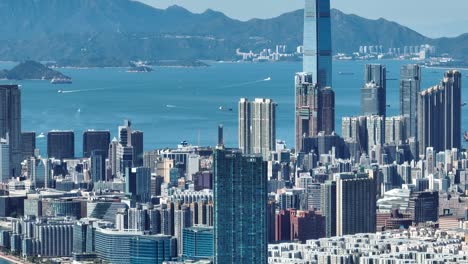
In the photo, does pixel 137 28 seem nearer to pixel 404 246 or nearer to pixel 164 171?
pixel 164 171

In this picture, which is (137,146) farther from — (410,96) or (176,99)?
(176,99)

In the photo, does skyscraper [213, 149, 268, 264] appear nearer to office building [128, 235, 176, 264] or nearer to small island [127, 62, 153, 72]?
office building [128, 235, 176, 264]

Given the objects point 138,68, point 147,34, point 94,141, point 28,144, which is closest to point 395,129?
point 94,141

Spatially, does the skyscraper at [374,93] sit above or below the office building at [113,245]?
above

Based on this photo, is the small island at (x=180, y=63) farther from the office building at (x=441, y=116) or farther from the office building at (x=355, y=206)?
the office building at (x=355, y=206)

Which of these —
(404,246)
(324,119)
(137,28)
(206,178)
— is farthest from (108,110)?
(137,28)

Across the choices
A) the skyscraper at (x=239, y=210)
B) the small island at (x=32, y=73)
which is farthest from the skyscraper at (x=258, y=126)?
the small island at (x=32, y=73)
